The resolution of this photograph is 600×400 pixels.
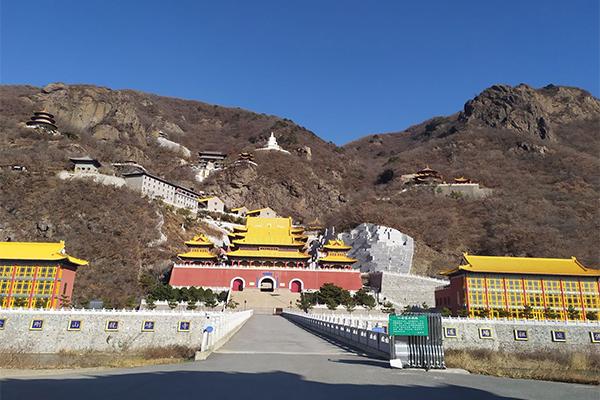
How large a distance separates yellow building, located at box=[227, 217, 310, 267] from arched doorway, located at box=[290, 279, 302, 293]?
2599 mm

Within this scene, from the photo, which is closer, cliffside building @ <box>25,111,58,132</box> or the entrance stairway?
the entrance stairway

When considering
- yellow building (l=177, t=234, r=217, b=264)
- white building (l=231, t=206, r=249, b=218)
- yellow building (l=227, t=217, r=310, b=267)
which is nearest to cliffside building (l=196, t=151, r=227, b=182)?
white building (l=231, t=206, r=249, b=218)

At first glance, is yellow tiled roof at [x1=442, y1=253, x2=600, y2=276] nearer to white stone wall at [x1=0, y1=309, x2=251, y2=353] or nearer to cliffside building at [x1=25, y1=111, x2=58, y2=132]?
white stone wall at [x1=0, y1=309, x2=251, y2=353]

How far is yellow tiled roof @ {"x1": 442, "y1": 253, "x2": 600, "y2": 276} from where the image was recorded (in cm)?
4041

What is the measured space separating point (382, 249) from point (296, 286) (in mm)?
14426

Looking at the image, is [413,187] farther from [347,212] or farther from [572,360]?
[572,360]

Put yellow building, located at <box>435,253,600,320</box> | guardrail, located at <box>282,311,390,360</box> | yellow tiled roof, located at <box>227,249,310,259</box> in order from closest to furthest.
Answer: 1. guardrail, located at <box>282,311,390,360</box>
2. yellow building, located at <box>435,253,600,320</box>
3. yellow tiled roof, located at <box>227,249,310,259</box>

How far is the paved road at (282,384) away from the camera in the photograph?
8.98m

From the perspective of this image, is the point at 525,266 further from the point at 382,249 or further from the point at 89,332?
the point at 89,332

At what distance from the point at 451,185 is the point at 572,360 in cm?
6336

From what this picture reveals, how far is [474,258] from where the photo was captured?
42.1 m

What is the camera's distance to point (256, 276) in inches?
2019

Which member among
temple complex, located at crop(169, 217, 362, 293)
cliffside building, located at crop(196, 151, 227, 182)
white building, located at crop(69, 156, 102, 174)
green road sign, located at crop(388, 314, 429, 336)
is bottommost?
green road sign, located at crop(388, 314, 429, 336)

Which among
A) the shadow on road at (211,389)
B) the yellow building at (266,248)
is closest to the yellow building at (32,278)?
the yellow building at (266,248)
